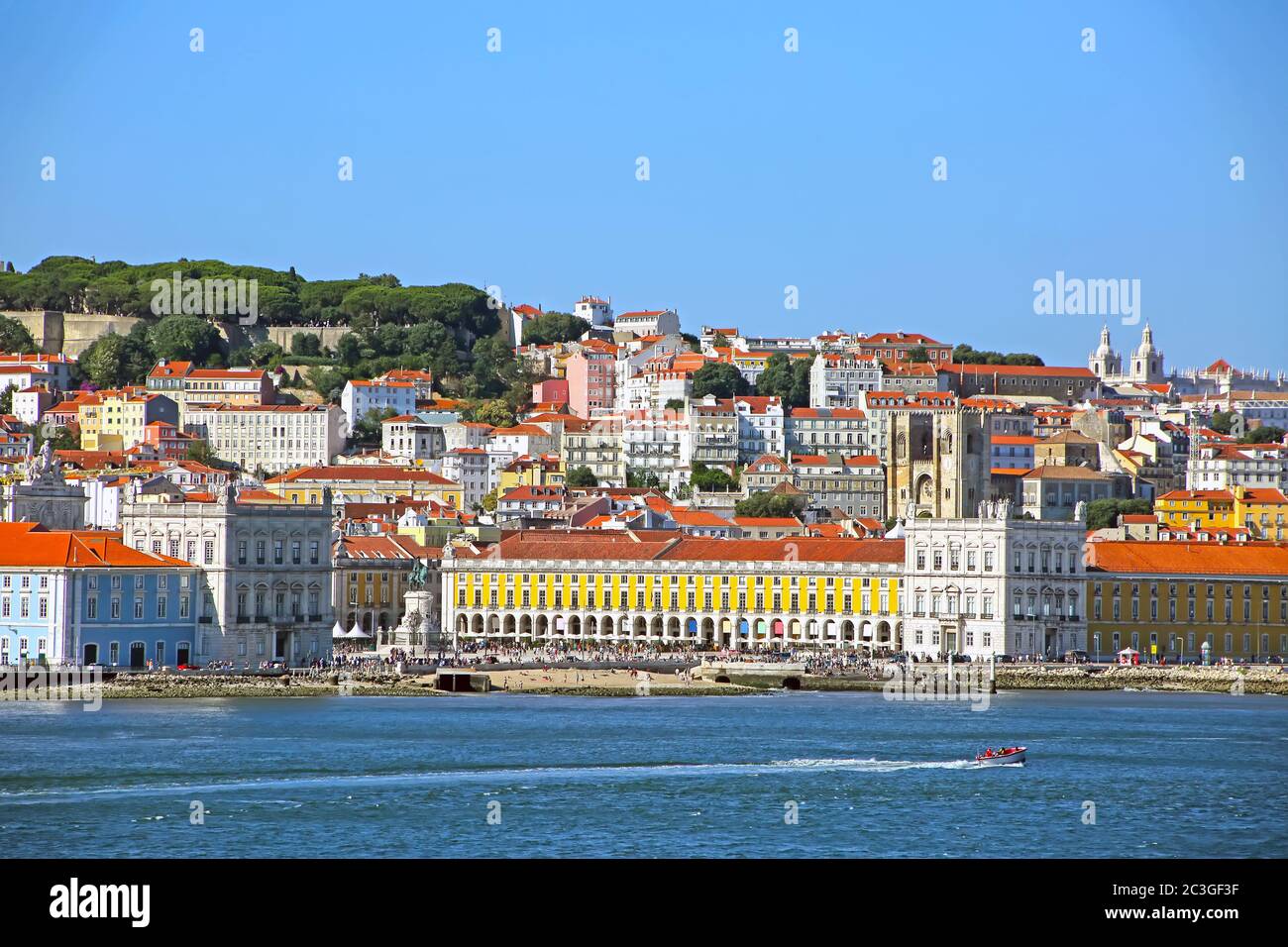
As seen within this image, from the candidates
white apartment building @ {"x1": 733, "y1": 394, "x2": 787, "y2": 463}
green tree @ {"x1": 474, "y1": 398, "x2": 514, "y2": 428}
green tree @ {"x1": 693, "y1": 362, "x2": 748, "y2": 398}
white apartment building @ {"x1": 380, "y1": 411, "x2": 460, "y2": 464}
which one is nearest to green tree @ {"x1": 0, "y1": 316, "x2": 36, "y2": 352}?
white apartment building @ {"x1": 380, "y1": 411, "x2": 460, "y2": 464}

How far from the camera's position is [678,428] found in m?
110

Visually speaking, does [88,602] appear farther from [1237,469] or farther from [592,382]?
[592,382]

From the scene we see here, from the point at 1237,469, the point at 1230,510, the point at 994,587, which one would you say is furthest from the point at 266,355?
the point at 994,587

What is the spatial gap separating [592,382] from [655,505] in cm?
3462

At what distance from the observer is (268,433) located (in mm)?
112562

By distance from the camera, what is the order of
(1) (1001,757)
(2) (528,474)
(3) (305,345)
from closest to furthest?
(1) (1001,757)
(2) (528,474)
(3) (305,345)

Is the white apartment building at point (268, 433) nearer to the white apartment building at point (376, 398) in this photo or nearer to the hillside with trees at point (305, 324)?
the white apartment building at point (376, 398)

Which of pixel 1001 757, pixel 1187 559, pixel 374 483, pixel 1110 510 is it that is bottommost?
pixel 1001 757

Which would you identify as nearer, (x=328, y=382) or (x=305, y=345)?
(x=328, y=382)

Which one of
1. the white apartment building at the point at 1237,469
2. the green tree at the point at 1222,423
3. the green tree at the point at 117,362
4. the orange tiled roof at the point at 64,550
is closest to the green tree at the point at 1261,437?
the green tree at the point at 1222,423

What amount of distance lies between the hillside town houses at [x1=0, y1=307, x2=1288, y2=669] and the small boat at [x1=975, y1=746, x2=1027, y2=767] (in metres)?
19.9

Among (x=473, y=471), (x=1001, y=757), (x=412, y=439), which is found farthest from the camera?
(x=412, y=439)

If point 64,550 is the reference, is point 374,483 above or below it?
above

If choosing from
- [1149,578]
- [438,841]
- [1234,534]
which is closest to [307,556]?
[1149,578]
